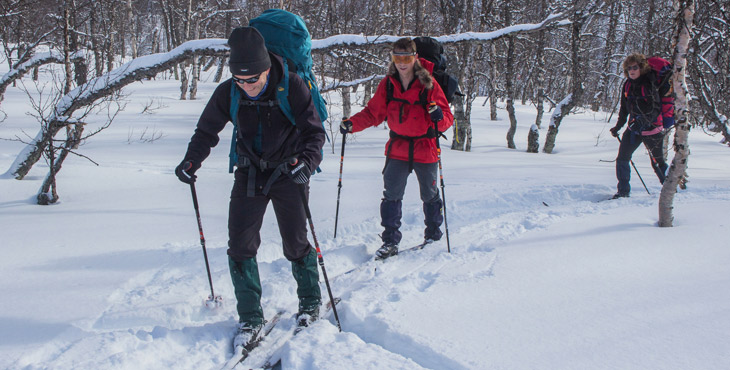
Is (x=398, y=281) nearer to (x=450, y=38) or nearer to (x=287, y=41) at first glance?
(x=287, y=41)

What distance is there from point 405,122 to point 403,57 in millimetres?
560

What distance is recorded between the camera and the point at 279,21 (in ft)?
9.02

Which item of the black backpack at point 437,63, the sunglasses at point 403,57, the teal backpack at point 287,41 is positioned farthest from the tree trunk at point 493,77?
the teal backpack at point 287,41

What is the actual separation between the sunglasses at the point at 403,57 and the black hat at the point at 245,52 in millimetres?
1541

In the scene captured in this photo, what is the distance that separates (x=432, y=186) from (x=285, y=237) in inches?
69.6

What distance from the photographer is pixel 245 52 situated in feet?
7.47

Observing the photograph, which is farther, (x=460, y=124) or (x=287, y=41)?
(x=460, y=124)

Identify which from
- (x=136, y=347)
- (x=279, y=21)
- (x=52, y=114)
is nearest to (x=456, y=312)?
(x=136, y=347)

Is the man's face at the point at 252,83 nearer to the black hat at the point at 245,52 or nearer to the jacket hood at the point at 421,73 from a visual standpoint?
the black hat at the point at 245,52

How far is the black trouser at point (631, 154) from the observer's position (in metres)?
5.62

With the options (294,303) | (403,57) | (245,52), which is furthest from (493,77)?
(245,52)

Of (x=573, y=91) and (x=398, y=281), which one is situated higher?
(x=573, y=91)

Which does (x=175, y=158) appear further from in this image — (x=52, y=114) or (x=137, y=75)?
(x=137, y=75)

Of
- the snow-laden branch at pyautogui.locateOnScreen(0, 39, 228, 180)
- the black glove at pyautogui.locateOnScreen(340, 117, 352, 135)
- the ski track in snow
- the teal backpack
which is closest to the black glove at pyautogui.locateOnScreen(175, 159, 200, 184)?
the teal backpack
